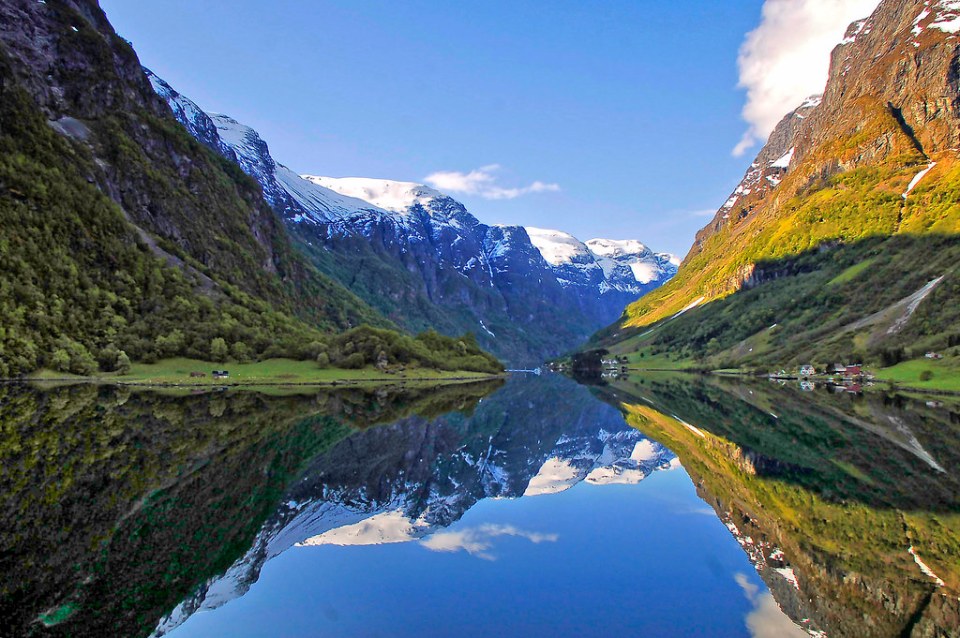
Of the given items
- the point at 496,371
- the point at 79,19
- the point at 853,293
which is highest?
the point at 79,19

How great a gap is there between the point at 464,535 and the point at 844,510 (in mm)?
15024

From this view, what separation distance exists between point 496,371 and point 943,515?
5957 inches

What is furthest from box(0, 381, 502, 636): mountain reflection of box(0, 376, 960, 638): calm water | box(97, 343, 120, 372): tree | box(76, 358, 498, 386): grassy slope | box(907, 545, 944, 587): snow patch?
box(97, 343, 120, 372): tree

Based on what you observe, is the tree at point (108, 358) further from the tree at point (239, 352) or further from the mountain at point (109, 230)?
the tree at point (239, 352)

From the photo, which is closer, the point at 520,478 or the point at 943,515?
the point at 943,515

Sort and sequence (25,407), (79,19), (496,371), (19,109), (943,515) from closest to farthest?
(943,515)
(25,407)
(19,109)
(79,19)
(496,371)

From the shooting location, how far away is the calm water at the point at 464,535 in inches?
513

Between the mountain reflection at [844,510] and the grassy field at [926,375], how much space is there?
42830mm

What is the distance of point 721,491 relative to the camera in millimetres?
26609

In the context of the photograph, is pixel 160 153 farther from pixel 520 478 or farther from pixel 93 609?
pixel 93 609

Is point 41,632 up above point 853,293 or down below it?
below

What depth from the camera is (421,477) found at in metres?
30.0

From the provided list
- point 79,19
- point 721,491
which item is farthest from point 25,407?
point 79,19

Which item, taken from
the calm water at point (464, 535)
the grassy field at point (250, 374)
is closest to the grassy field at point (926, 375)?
the calm water at point (464, 535)
